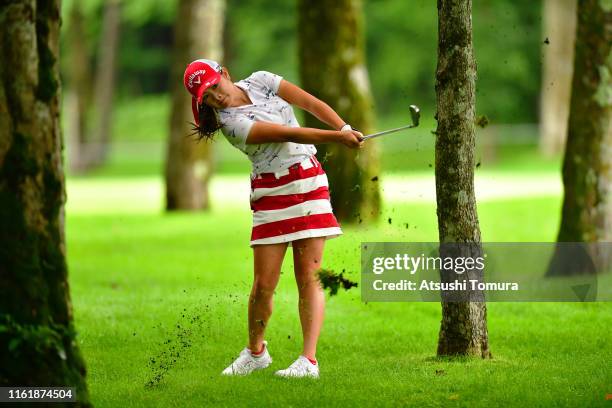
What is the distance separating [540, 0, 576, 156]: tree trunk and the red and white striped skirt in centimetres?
3537

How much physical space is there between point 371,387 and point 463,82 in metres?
1.84

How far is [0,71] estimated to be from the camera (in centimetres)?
548

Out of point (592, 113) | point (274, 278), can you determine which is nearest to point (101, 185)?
point (592, 113)

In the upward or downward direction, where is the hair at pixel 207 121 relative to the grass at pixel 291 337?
upward

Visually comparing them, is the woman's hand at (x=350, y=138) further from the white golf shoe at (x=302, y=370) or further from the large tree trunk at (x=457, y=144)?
the white golf shoe at (x=302, y=370)

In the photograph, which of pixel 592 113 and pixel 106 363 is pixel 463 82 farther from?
pixel 592 113

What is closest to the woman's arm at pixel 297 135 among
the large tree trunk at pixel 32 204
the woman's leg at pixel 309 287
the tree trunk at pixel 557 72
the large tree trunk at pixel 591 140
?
the woman's leg at pixel 309 287

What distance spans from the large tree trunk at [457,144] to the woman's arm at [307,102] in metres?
0.65

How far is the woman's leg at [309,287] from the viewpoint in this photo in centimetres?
709

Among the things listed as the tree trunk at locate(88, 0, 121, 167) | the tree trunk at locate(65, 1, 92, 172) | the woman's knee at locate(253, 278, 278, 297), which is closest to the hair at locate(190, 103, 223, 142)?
the woman's knee at locate(253, 278, 278, 297)

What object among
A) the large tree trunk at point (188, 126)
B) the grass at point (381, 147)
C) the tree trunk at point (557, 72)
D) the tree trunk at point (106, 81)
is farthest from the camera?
the tree trunk at point (106, 81)

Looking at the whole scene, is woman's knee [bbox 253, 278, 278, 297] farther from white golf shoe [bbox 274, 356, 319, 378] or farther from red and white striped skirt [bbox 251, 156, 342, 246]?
white golf shoe [bbox 274, 356, 319, 378]

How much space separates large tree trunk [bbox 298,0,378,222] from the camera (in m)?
17.5

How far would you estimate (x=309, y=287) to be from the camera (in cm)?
714
